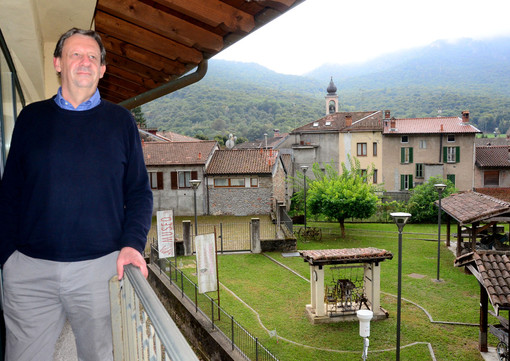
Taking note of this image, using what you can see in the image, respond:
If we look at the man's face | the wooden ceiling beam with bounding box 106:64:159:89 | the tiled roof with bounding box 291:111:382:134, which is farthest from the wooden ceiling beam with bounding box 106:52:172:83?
the tiled roof with bounding box 291:111:382:134

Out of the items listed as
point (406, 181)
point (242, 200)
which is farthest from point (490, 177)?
point (242, 200)

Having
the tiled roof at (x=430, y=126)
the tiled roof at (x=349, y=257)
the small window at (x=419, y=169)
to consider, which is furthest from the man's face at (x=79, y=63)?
the small window at (x=419, y=169)

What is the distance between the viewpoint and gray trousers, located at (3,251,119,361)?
5.56 feet

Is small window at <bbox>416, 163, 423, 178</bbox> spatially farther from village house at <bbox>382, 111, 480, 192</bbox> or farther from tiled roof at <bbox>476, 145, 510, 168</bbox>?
tiled roof at <bbox>476, 145, 510, 168</bbox>

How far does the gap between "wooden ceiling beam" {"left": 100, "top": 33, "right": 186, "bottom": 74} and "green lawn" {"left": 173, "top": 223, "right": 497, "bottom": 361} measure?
826cm

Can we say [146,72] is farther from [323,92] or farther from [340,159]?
[323,92]

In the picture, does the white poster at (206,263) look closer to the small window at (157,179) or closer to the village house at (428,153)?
the small window at (157,179)

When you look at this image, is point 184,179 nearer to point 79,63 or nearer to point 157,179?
point 157,179

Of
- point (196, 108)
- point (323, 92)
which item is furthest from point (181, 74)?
point (323, 92)

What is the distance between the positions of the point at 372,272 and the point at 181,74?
10.3 meters

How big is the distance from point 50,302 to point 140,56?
2880 mm

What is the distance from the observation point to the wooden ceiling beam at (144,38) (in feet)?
11.2

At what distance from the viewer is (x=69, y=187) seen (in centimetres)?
163

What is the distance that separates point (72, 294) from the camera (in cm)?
172
